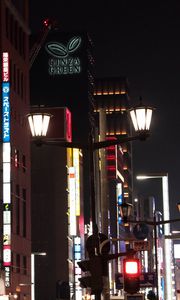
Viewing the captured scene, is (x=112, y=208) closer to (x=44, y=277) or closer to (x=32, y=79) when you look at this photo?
(x=32, y=79)

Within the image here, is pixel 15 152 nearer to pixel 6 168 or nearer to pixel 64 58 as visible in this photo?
pixel 6 168

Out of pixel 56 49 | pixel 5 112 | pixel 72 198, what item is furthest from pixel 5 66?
pixel 56 49

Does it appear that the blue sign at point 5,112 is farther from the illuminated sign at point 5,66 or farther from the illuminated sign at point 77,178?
the illuminated sign at point 77,178

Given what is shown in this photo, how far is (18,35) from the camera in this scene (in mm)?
93250

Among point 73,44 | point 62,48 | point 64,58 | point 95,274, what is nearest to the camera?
point 95,274

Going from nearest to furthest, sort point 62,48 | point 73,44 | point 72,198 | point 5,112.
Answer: point 5,112, point 72,198, point 73,44, point 62,48

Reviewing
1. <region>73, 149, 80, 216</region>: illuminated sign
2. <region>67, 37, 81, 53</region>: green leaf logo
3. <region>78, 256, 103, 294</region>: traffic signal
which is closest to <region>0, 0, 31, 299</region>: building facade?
<region>73, 149, 80, 216</region>: illuminated sign

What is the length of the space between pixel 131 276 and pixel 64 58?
170440 millimetres

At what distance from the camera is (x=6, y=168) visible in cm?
7906

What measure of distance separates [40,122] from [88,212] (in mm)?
140877

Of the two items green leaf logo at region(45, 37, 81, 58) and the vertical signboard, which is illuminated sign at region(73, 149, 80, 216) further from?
green leaf logo at region(45, 37, 81, 58)

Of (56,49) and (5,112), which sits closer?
(5,112)

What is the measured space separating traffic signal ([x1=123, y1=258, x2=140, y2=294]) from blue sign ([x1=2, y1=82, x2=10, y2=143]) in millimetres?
59861

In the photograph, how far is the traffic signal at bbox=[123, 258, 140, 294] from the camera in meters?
18.2
